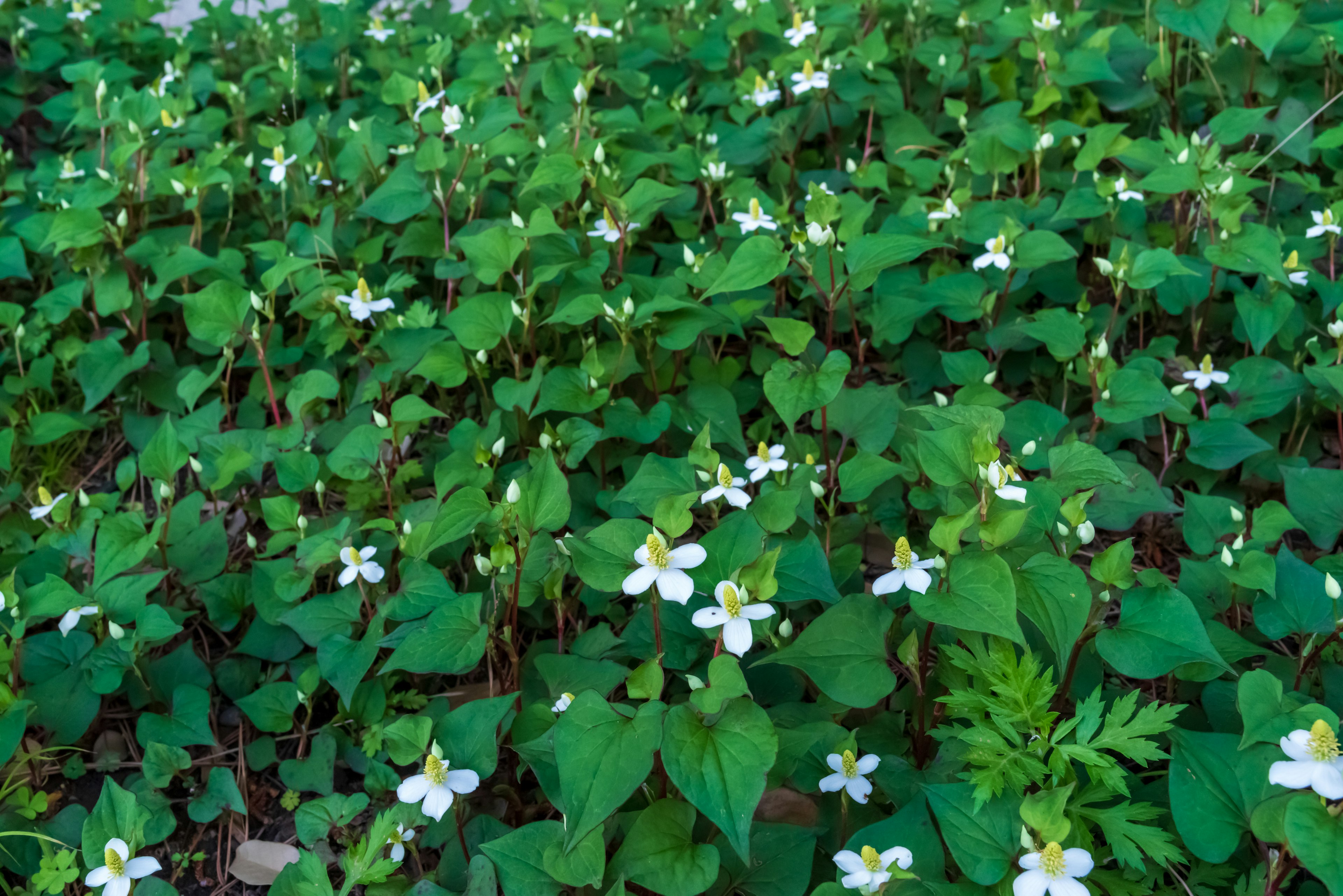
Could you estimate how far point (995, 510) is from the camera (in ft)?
6.22

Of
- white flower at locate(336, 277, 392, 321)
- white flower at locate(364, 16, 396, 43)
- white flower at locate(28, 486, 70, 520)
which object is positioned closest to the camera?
white flower at locate(28, 486, 70, 520)

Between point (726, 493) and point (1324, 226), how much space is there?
2219 mm

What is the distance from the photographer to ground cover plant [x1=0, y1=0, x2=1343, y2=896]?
1733 millimetres

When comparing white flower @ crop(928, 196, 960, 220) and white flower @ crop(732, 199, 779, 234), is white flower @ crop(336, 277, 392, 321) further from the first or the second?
white flower @ crop(928, 196, 960, 220)

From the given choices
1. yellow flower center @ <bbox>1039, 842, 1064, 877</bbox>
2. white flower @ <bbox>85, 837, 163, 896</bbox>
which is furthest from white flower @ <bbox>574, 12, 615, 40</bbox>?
yellow flower center @ <bbox>1039, 842, 1064, 877</bbox>

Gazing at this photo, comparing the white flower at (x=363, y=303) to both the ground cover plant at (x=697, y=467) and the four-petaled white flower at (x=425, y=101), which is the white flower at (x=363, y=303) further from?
the four-petaled white flower at (x=425, y=101)

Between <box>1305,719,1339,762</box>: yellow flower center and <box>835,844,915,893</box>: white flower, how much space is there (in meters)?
0.67

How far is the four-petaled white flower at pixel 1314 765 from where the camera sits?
1421 millimetres

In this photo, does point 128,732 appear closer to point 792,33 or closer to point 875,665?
point 875,665

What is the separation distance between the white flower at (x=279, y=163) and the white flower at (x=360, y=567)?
5.88 feet

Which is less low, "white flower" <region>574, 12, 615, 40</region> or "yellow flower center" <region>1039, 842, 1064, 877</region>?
"white flower" <region>574, 12, 615, 40</region>

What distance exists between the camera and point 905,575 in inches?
72.0

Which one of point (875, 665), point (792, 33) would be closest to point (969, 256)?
point (792, 33)

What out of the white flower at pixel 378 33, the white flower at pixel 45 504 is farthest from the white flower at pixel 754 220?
the white flower at pixel 378 33
